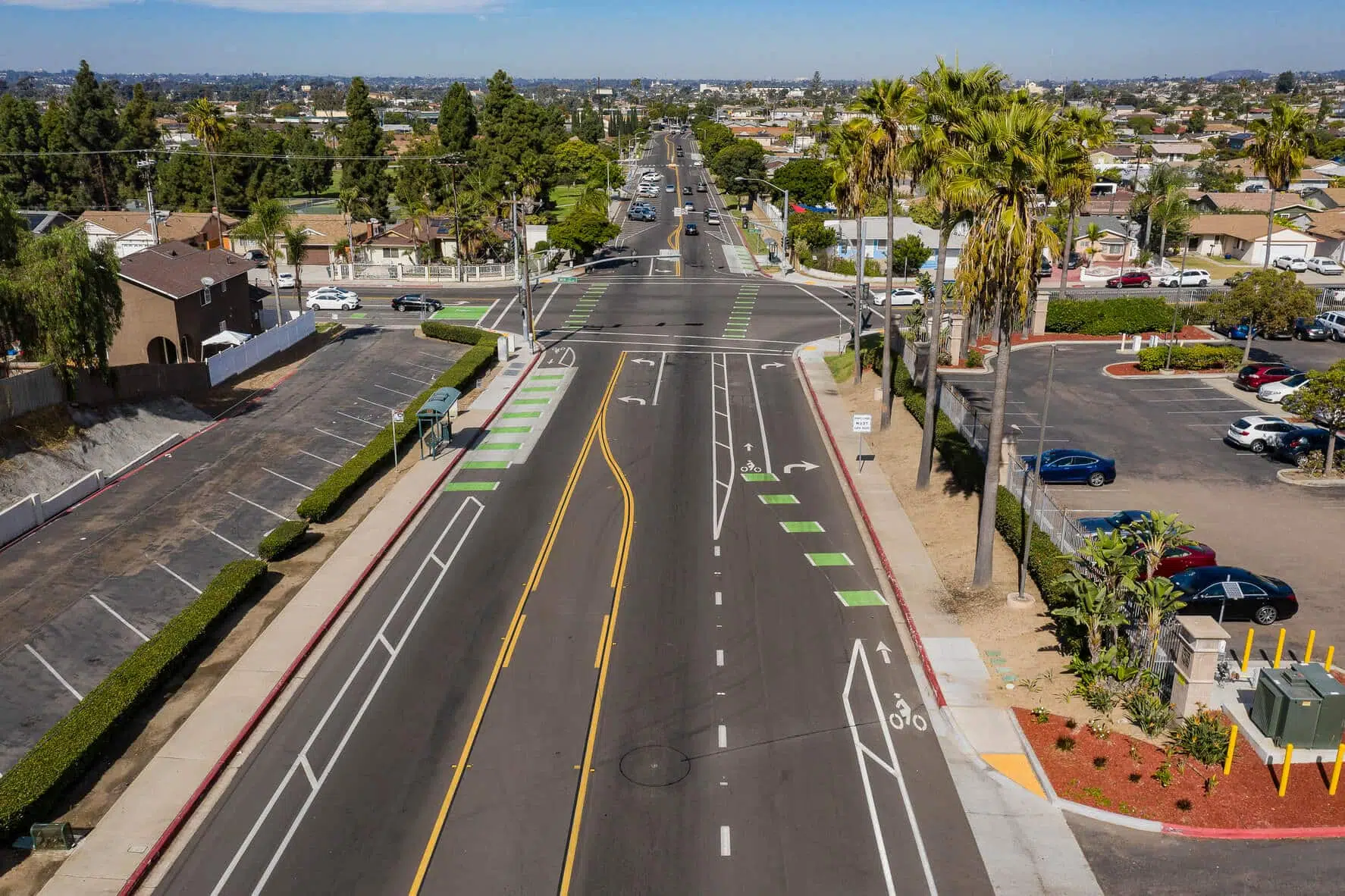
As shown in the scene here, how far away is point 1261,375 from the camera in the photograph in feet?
169

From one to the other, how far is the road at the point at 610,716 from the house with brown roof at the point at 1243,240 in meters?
75.0

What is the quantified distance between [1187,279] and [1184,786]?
69861 millimetres

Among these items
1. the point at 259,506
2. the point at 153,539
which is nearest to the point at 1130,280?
the point at 259,506

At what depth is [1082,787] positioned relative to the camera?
2144cm

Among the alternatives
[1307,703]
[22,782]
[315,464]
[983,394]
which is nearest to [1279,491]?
[983,394]

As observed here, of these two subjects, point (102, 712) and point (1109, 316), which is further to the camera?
point (1109, 316)

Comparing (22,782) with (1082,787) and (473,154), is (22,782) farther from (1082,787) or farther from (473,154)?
(473,154)

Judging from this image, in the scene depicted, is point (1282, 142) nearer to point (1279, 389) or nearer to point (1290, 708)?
point (1279, 389)

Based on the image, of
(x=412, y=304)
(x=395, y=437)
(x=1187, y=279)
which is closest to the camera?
(x=395, y=437)

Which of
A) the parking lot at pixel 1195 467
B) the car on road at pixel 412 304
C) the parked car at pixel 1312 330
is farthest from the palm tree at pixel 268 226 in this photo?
the parked car at pixel 1312 330

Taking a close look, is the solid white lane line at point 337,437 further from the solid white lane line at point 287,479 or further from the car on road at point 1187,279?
the car on road at point 1187,279

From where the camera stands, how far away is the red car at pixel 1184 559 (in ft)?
98.5

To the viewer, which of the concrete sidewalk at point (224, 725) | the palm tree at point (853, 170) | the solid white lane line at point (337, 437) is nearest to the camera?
the concrete sidewalk at point (224, 725)

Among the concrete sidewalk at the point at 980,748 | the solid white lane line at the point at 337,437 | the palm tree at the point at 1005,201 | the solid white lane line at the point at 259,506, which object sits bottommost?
the concrete sidewalk at the point at 980,748
